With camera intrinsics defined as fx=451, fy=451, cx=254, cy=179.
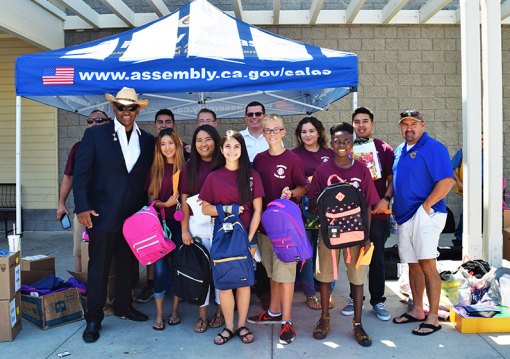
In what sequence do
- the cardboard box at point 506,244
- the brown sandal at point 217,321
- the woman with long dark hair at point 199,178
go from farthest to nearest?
1. the cardboard box at point 506,244
2. the brown sandal at point 217,321
3. the woman with long dark hair at point 199,178

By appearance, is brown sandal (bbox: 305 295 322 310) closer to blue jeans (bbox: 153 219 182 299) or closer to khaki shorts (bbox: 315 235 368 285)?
khaki shorts (bbox: 315 235 368 285)

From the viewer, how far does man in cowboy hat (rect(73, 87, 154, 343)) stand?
12.3 feet

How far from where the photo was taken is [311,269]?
4488 millimetres

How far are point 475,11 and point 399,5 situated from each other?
2.67m

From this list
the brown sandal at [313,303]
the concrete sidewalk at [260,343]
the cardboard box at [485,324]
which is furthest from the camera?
the brown sandal at [313,303]

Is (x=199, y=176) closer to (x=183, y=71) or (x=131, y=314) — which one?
(x=183, y=71)

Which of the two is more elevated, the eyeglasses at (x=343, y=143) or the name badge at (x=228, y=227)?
the eyeglasses at (x=343, y=143)

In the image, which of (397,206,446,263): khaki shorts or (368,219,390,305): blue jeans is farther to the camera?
(368,219,390,305): blue jeans

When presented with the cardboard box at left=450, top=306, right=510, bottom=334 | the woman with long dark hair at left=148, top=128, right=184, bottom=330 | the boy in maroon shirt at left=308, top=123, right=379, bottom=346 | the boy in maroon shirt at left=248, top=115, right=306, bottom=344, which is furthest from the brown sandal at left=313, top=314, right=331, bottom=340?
the woman with long dark hair at left=148, top=128, right=184, bottom=330

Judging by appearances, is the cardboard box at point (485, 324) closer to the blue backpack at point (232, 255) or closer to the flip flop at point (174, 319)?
the blue backpack at point (232, 255)

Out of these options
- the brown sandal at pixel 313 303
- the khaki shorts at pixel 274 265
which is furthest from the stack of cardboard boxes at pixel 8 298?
the brown sandal at pixel 313 303

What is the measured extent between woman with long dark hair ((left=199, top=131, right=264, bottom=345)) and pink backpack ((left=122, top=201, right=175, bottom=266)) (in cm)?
48

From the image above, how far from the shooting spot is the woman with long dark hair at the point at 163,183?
3.99m

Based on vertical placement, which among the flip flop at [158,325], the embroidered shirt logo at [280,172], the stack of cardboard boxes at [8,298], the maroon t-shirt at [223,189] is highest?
the embroidered shirt logo at [280,172]
